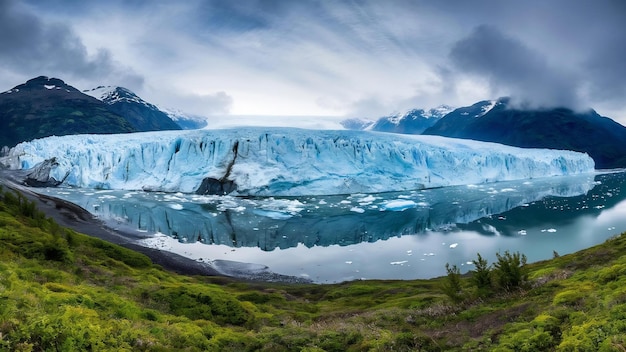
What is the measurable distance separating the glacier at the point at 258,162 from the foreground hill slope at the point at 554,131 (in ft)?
290

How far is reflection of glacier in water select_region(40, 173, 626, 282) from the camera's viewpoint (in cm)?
2119

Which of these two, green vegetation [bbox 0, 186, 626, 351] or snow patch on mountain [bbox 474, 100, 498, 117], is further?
snow patch on mountain [bbox 474, 100, 498, 117]

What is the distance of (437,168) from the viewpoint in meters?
48.5

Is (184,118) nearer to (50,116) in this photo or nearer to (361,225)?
(50,116)

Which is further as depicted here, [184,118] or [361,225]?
[184,118]

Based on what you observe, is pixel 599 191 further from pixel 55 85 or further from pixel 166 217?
pixel 55 85

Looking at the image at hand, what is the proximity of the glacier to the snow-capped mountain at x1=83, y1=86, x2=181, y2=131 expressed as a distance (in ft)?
358

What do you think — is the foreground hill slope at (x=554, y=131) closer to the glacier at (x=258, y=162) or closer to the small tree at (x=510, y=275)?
the glacier at (x=258, y=162)

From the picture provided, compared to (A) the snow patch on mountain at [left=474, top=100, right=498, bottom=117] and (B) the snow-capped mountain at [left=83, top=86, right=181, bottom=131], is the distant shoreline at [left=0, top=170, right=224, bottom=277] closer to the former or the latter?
(B) the snow-capped mountain at [left=83, top=86, right=181, bottom=131]

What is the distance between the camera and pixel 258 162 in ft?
144

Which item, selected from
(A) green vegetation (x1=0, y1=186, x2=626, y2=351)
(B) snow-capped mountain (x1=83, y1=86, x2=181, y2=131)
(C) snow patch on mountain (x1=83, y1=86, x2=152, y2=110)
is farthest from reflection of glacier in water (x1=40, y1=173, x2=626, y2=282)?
(C) snow patch on mountain (x1=83, y1=86, x2=152, y2=110)

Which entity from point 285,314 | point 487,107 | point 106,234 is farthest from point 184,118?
point 285,314

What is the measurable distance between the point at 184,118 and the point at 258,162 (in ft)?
525

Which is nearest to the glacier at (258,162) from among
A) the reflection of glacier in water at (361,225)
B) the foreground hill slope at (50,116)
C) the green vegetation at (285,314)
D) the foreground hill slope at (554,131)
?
the reflection of glacier in water at (361,225)
